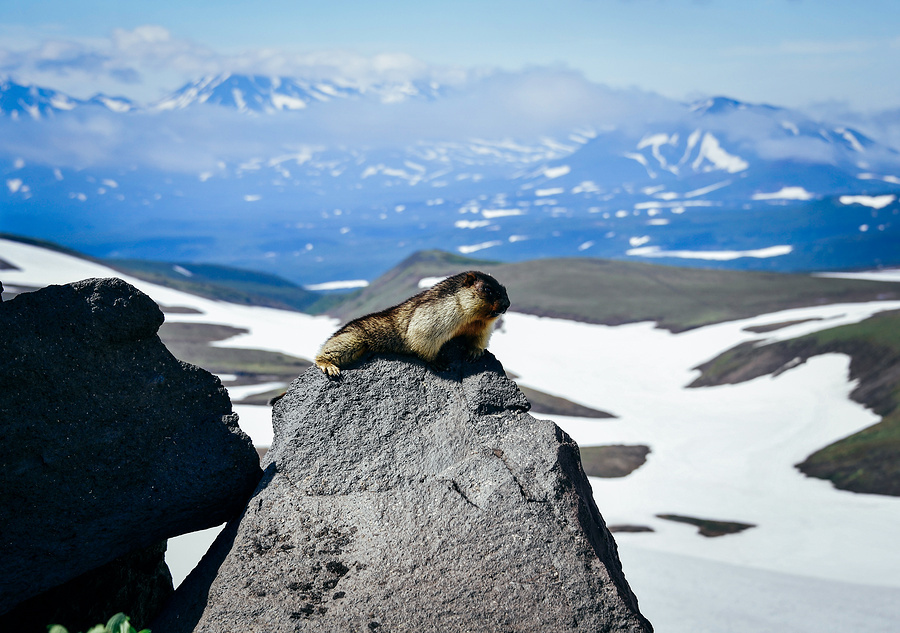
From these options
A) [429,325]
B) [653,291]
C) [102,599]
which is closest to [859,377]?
[429,325]

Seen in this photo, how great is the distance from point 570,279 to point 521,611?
158m

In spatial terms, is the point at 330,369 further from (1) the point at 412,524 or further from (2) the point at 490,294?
(1) the point at 412,524

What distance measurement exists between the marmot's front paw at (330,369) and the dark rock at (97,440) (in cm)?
149

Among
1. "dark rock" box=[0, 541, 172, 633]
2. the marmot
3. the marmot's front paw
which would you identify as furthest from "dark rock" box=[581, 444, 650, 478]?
"dark rock" box=[0, 541, 172, 633]

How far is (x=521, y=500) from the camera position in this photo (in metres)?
8.56

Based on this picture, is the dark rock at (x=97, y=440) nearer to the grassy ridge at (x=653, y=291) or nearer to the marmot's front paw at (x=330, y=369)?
the marmot's front paw at (x=330, y=369)

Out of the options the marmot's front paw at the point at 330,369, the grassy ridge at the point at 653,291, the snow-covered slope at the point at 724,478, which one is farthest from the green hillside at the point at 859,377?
the marmot's front paw at the point at 330,369

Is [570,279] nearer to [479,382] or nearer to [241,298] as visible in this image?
[241,298]

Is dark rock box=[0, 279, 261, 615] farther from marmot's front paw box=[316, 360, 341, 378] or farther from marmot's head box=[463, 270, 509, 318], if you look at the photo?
marmot's head box=[463, 270, 509, 318]

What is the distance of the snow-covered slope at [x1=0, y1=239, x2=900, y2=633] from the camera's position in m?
27.0

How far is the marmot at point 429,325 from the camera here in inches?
392

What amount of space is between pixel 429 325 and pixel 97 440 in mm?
4464

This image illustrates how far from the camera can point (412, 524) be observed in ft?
27.8

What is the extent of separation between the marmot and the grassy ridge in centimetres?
10475
